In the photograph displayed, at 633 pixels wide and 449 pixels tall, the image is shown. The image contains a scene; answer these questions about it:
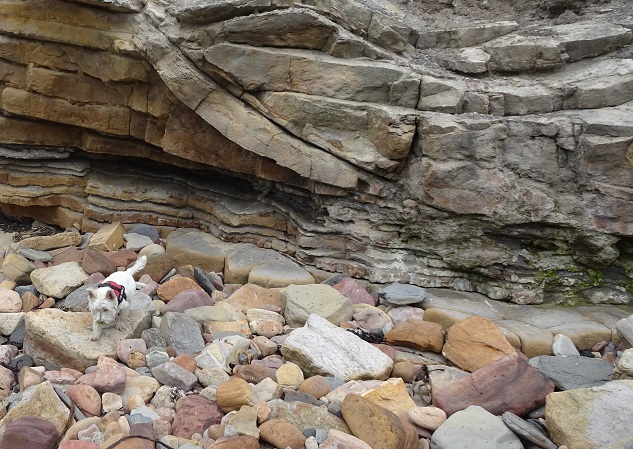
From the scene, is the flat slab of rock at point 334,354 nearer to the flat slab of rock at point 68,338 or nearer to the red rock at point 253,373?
the red rock at point 253,373

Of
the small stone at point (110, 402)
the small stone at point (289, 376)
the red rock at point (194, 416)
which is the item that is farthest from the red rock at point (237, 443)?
the small stone at point (110, 402)

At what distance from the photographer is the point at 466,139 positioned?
18.4 feet

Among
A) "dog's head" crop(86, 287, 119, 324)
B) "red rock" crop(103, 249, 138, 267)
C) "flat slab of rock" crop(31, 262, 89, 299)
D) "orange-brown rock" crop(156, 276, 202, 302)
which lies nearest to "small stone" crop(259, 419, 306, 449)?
"dog's head" crop(86, 287, 119, 324)

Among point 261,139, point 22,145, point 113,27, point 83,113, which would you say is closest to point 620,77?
point 261,139

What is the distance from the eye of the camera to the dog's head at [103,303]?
14.1ft

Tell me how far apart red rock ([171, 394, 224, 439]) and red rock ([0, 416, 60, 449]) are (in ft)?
2.51

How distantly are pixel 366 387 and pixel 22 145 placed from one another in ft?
18.5

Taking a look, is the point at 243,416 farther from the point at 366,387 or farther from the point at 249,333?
the point at 249,333

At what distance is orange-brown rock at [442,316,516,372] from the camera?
4.67m

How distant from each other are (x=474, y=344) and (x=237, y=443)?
2321mm

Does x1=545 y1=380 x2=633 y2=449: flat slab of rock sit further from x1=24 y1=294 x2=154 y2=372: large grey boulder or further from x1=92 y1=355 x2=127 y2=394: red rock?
x1=24 y1=294 x2=154 y2=372: large grey boulder

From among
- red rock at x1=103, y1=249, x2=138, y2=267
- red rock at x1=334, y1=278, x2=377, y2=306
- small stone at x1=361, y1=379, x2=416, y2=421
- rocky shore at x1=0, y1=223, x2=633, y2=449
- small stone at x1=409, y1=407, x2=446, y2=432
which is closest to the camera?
rocky shore at x1=0, y1=223, x2=633, y2=449

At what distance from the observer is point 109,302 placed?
4328 mm

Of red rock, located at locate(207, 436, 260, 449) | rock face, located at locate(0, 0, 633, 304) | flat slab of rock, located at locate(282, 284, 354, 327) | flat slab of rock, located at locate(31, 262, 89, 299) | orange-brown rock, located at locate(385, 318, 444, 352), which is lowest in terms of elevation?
flat slab of rock, located at locate(31, 262, 89, 299)
